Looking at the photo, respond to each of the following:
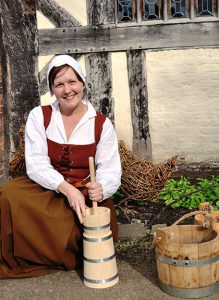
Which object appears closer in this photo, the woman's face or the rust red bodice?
the woman's face

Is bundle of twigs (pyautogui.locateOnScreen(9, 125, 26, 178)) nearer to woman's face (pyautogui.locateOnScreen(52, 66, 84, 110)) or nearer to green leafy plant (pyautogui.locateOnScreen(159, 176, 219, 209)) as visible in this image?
woman's face (pyautogui.locateOnScreen(52, 66, 84, 110))

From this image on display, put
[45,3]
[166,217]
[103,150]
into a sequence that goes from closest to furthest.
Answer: [103,150], [166,217], [45,3]

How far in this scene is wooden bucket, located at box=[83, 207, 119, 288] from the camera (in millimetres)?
3900

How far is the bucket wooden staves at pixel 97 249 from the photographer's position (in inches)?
154

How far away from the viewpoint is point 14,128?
20.5 ft

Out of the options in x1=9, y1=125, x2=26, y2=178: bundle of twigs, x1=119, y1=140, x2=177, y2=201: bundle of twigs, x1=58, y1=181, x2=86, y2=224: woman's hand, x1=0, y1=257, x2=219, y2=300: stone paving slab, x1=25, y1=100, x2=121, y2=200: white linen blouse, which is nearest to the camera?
x1=0, y1=257, x2=219, y2=300: stone paving slab

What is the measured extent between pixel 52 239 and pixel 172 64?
2730 mm

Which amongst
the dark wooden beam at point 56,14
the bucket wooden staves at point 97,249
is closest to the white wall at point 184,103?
the dark wooden beam at point 56,14

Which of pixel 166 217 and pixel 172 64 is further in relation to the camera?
pixel 172 64

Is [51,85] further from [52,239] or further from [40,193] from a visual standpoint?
[52,239]

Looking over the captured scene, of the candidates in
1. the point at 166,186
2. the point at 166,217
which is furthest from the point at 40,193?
the point at 166,186

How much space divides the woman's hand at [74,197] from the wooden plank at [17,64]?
2.26 metres

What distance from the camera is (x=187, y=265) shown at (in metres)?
3.65

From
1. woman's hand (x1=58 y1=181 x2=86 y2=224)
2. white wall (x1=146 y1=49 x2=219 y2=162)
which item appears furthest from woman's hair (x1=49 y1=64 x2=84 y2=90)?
white wall (x1=146 y1=49 x2=219 y2=162)
